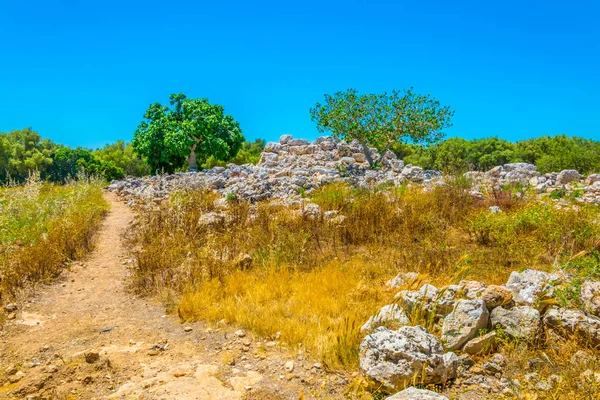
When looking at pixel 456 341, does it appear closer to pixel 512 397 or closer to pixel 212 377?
pixel 512 397

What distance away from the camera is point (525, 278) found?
4918mm

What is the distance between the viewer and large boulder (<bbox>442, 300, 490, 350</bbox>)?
13.5 feet

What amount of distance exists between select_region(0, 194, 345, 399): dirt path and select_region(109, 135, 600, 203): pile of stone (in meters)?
6.36

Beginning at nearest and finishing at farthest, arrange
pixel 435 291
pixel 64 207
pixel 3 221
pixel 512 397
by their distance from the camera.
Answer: pixel 512 397
pixel 435 291
pixel 3 221
pixel 64 207

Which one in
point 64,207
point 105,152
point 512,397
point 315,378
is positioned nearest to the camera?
point 512,397

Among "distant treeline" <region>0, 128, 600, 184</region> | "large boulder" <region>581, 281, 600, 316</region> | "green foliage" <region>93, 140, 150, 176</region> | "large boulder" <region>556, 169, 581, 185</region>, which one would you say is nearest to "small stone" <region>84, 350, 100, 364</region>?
"large boulder" <region>581, 281, 600, 316</region>

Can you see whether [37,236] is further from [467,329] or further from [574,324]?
[574,324]

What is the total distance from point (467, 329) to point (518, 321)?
53 centimetres

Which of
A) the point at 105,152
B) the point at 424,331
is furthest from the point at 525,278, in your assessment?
the point at 105,152

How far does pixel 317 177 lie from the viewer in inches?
590

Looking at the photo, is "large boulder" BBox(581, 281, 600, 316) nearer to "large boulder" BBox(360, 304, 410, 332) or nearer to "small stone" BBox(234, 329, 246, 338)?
"large boulder" BBox(360, 304, 410, 332)

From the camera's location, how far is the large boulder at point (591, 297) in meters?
4.37

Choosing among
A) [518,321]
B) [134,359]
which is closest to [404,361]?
[518,321]

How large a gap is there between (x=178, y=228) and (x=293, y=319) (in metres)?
4.59
